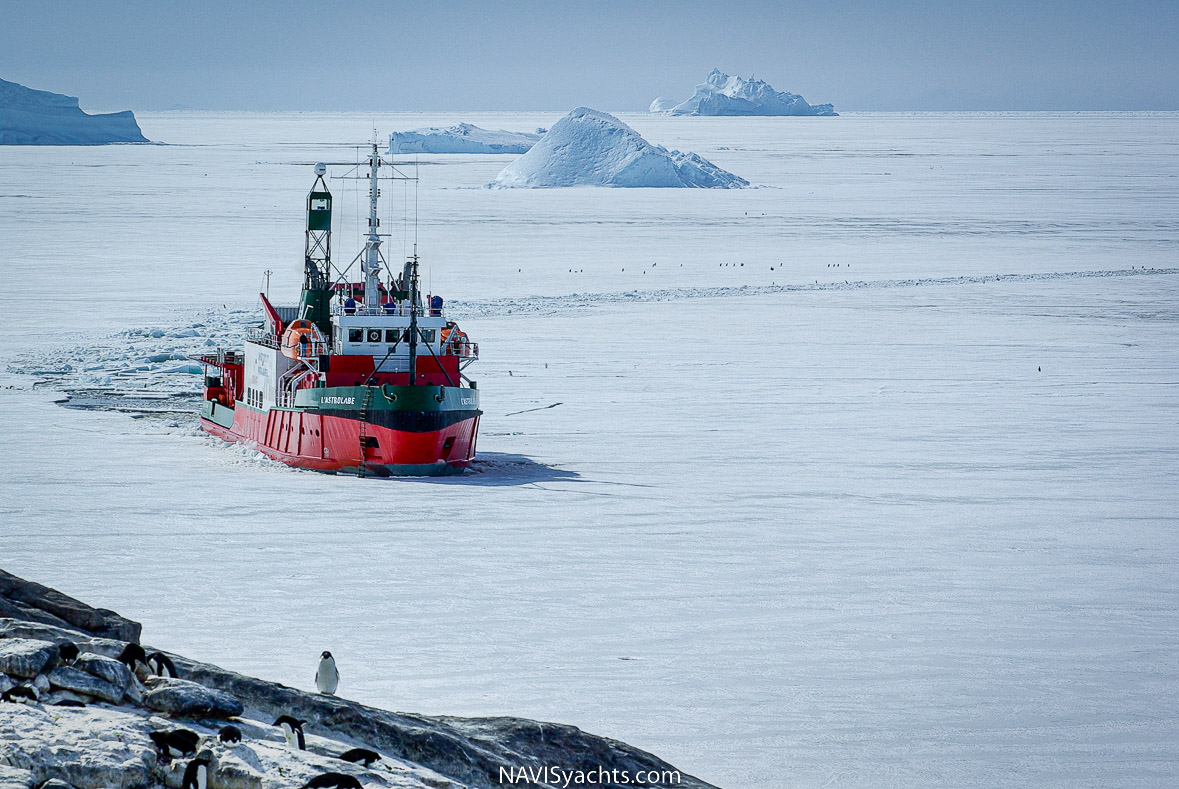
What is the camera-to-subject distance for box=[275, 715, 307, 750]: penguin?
608 cm

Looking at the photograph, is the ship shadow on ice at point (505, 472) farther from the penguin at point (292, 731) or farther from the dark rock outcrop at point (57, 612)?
the penguin at point (292, 731)

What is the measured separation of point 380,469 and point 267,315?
5.70 m

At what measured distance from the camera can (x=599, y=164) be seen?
258ft

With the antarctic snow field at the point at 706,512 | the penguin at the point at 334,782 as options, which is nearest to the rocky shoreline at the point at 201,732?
the penguin at the point at 334,782

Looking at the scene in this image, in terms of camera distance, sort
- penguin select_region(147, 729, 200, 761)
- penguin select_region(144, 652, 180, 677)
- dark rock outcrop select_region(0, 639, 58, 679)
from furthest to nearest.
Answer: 1. penguin select_region(144, 652, 180, 677)
2. dark rock outcrop select_region(0, 639, 58, 679)
3. penguin select_region(147, 729, 200, 761)

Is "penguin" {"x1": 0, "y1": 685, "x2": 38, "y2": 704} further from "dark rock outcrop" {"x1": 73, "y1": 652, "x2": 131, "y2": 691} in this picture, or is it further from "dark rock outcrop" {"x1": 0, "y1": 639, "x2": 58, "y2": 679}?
"dark rock outcrop" {"x1": 73, "y1": 652, "x2": 131, "y2": 691}

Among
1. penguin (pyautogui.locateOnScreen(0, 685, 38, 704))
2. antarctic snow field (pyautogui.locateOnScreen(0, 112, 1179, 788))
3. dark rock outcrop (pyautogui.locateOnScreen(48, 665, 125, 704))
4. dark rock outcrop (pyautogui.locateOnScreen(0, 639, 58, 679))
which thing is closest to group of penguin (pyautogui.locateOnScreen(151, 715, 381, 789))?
dark rock outcrop (pyautogui.locateOnScreen(48, 665, 125, 704))

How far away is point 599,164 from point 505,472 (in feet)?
202

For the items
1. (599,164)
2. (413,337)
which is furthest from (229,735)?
(599,164)

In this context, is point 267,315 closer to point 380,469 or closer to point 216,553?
point 380,469

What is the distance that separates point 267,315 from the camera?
940 inches

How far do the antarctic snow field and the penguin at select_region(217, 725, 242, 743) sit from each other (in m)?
3.36

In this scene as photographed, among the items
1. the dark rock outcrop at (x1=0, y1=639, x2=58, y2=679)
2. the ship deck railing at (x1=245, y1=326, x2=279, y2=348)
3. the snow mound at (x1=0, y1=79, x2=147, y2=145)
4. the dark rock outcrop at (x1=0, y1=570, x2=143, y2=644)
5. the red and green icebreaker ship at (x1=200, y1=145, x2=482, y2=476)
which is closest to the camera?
the dark rock outcrop at (x1=0, y1=639, x2=58, y2=679)

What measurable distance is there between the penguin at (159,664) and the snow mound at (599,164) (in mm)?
71574
